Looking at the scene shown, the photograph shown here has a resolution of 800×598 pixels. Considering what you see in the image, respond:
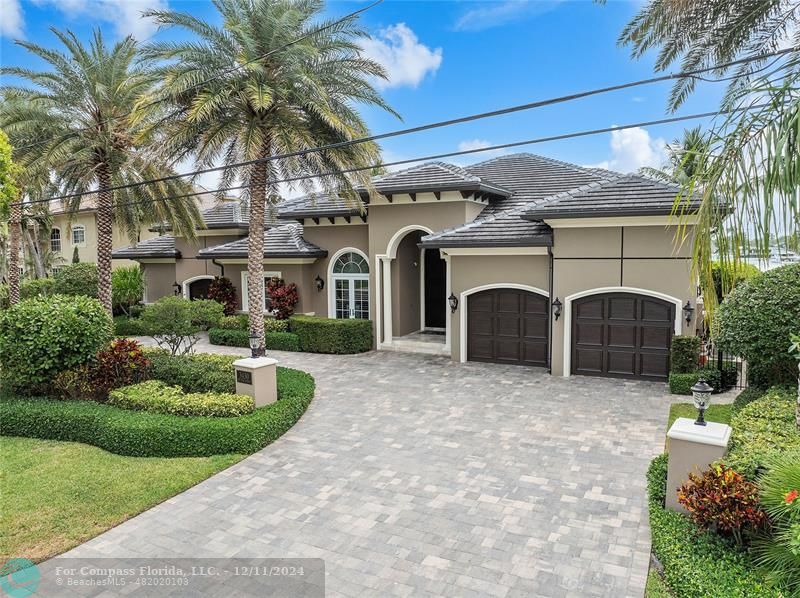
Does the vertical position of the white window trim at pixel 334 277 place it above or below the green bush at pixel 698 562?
above

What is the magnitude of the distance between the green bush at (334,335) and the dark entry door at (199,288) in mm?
8186

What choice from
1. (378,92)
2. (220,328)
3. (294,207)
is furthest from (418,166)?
(220,328)

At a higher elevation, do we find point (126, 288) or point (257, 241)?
point (257, 241)

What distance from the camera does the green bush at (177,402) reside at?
9570 mm

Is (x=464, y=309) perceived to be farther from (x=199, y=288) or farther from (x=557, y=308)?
(x=199, y=288)

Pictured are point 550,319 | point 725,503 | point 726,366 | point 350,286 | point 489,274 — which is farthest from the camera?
point 350,286

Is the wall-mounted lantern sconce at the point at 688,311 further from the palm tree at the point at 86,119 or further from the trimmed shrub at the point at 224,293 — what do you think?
the trimmed shrub at the point at 224,293

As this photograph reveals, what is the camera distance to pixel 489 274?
50.3ft

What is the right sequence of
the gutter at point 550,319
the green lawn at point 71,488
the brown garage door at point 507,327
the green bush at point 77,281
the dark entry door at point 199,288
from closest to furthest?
the green lawn at point 71,488, the gutter at point 550,319, the brown garage door at point 507,327, the green bush at point 77,281, the dark entry door at point 199,288

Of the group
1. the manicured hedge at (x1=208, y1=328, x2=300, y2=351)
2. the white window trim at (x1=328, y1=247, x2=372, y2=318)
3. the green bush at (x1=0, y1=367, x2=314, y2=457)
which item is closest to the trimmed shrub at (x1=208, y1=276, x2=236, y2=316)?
the manicured hedge at (x1=208, y1=328, x2=300, y2=351)

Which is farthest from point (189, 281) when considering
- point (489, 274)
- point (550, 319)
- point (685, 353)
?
point (685, 353)

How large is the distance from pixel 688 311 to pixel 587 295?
2370mm

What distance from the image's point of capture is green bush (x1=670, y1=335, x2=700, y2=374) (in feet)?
39.8

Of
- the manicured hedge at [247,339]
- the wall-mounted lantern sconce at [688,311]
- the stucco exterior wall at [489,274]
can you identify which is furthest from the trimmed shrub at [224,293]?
the wall-mounted lantern sconce at [688,311]
